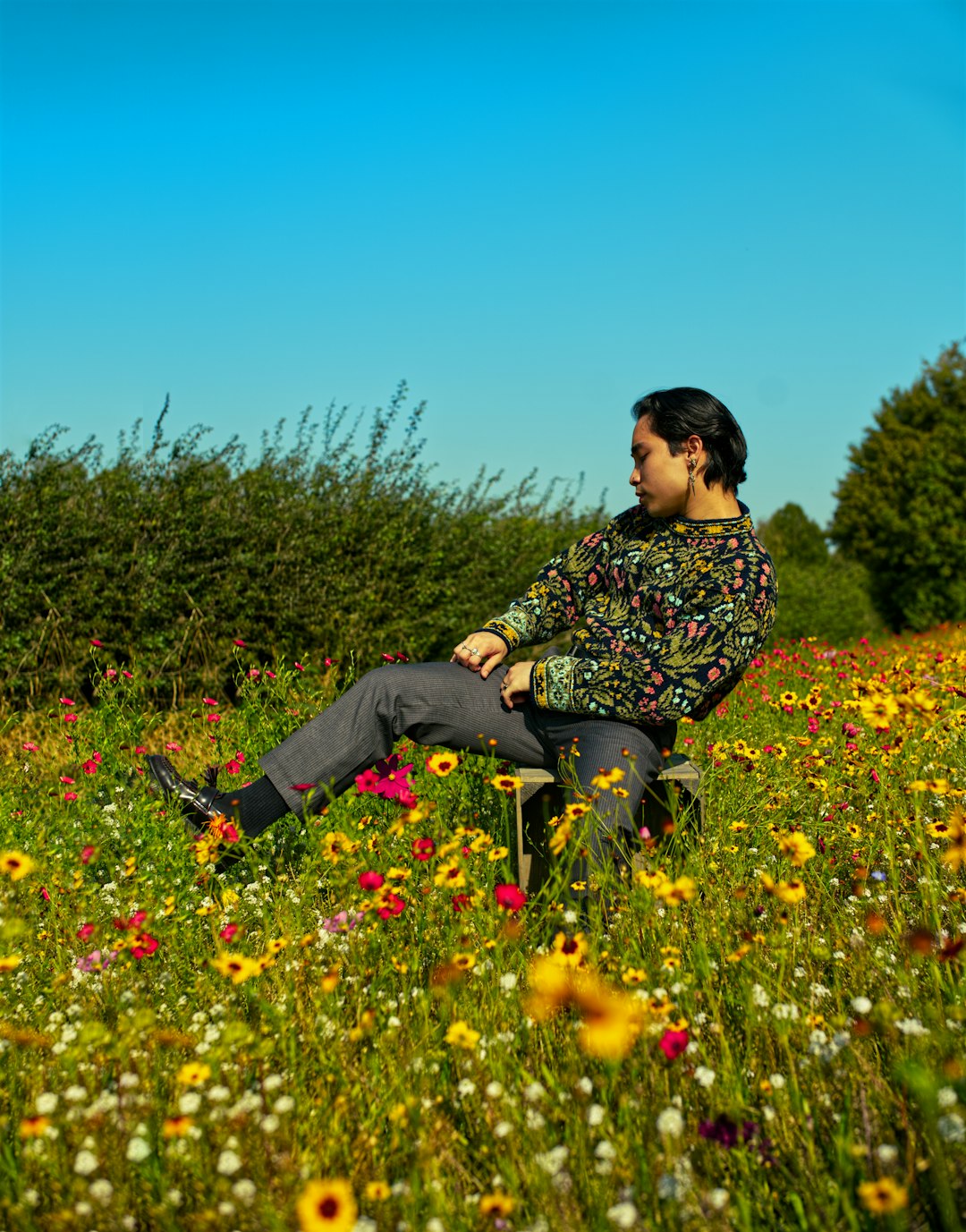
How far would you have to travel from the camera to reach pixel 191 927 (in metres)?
2.76

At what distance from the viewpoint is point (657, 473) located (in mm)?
3203

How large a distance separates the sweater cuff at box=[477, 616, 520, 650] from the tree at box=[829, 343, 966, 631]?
69.0 feet

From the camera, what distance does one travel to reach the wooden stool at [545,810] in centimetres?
287

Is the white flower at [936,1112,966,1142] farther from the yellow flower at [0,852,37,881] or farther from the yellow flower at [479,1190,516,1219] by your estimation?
the yellow flower at [0,852,37,881]

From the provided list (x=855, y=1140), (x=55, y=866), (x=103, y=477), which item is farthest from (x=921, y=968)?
(x=103, y=477)

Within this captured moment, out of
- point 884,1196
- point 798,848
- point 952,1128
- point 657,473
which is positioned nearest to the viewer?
point 884,1196

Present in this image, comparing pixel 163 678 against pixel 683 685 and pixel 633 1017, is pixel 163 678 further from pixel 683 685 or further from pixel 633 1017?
pixel 633 1017

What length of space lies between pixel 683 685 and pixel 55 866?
5.98 feet

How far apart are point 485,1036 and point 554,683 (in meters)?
1.31

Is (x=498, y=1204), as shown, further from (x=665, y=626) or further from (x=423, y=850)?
(x=665, y=626)

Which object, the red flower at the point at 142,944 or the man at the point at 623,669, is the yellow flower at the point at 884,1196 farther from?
the man at the point at 623,669

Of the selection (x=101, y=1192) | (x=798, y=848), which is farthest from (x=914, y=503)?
(x=101, y=1192)

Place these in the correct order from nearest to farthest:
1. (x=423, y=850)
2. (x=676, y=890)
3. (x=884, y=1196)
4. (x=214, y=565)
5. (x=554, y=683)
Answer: (x=884, y=1196), (x=676, y=890), (x=423, y=850), (x=554, y=683), (x=214, y=565)

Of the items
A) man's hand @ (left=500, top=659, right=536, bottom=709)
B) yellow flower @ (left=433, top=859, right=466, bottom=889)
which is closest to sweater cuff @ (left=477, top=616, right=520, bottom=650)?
man's hand @ (left=500, top=659, right=536, bottom=709)
